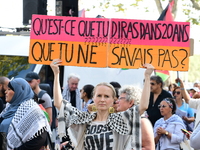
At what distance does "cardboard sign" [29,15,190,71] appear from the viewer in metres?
6.20

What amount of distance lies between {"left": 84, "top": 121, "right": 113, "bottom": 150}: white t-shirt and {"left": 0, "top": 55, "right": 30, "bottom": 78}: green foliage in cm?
795

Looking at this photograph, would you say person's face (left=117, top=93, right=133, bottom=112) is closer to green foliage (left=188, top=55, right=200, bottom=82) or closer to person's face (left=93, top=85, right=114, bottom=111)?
person's face (left=93, top=85, right=114, bottom=111)

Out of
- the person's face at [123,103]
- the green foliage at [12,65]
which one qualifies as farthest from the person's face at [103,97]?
the green foliage at [12,65]

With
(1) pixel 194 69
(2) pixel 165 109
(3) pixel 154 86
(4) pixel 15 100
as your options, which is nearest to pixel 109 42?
(4) pixel 15 100

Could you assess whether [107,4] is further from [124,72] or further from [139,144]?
[139,144]

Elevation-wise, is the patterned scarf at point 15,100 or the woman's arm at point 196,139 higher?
the patterned scarf at point 15,100

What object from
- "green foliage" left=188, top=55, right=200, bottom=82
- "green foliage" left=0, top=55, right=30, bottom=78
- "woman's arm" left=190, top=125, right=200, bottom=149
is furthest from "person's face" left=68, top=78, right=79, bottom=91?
"green foliage" left=188, top=55, right=200, bottom=82

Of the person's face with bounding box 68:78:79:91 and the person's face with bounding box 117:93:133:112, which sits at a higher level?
the person's face with bounding box 117:93:133:112

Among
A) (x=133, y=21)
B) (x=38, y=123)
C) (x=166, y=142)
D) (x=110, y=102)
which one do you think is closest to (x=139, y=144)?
(x=110, y=102)

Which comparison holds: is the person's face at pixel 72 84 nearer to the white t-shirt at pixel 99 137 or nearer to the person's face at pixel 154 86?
the person's face at pixel 154 86

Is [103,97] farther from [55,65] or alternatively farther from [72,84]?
[72,84]

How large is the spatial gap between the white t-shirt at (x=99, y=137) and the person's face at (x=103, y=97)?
0.54 ft

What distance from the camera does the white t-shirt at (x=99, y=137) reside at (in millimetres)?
5113

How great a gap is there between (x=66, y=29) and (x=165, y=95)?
10.7 ft
